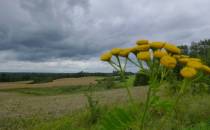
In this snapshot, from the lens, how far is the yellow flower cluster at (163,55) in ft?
5.91

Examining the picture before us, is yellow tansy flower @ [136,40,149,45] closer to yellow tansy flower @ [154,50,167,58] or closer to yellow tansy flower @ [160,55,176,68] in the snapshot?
yellow tansy flower @ [154,50,167,58]

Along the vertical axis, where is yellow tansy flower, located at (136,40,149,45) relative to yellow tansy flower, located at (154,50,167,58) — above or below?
above

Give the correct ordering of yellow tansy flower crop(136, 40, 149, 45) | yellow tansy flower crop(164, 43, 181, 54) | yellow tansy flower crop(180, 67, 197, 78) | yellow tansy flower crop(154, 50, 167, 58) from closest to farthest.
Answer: yellow tansy flower crop(180, 67, 197, 78)
yellow tansy flower crop(154, 50, 167, 58)
yellow tansy flower crop(164, 43, 181, 54)
yellow tansy flower crop(136, 40, 149, 45)

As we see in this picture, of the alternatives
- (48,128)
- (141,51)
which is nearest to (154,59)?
(141,51)

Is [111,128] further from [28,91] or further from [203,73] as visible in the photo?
[28,91]

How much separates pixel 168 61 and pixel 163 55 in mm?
85

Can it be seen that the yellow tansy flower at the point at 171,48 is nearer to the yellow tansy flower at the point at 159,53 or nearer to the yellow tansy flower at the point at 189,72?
the yellow tansy flower at the point at 159,53

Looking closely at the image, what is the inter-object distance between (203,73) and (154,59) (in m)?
0.29

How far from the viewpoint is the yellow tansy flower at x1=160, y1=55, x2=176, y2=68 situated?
1.79 metres

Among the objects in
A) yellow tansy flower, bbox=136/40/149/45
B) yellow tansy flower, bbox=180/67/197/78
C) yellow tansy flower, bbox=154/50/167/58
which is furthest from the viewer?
yellow tansy flower, bbox=136/40/149/45

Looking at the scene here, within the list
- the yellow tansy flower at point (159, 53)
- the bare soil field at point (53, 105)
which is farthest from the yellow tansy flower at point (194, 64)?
the bare soil field at point (53, 105)

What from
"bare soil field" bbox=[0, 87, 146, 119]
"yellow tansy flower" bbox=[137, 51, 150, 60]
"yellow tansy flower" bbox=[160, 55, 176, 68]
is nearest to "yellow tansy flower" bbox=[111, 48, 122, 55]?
"yellow tansy flower" bbox=[137, 51, 150, 60]

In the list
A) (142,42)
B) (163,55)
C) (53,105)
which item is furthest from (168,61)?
(53,105)

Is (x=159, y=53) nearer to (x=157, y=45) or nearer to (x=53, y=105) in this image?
(x=157, y=45)
